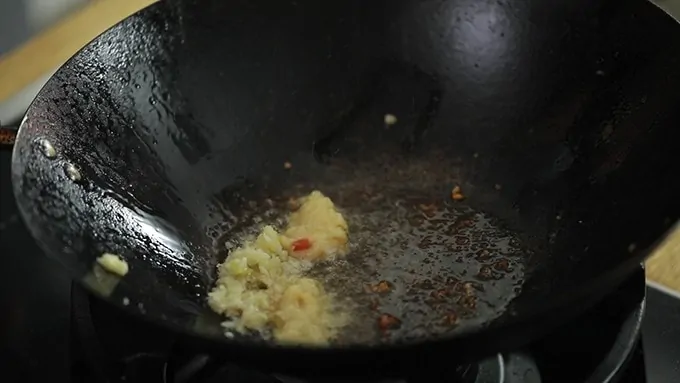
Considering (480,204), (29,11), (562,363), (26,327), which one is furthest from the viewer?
(29,11)

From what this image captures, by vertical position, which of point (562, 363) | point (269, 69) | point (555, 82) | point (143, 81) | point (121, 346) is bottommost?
point (121, 346)

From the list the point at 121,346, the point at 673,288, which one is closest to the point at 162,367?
the point at 121,346

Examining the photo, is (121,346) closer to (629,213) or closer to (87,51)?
(87,51)

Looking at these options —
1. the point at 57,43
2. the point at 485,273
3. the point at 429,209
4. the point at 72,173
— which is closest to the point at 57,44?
the point at 57,43

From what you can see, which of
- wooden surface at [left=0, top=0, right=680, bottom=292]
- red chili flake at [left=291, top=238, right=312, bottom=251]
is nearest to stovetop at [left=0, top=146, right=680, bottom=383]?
red chili flake at [left=291, top=238, right=312, bottom=251]

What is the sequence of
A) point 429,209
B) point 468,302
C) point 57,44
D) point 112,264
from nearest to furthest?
point 112,264 < point 468,302 < point 429,209 < point 57,44

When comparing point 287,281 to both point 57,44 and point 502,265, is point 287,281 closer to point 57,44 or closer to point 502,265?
point 502,265

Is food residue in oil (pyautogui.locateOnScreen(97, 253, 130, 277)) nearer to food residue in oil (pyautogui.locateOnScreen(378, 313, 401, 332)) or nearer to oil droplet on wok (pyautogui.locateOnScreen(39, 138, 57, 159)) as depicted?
oil droplet on wok (pyautogui.locateOnScreen(39, 138, 57, 159))
